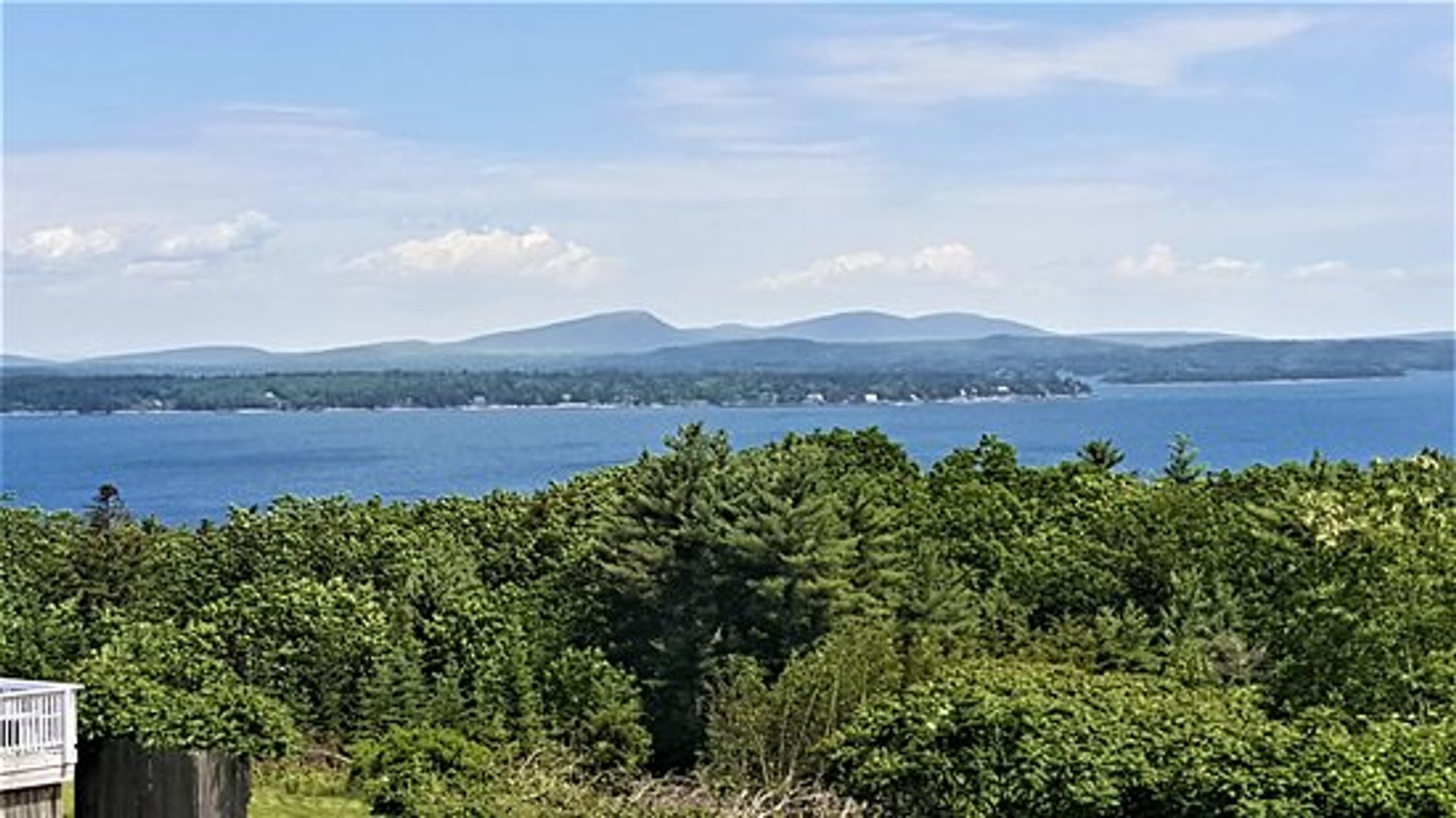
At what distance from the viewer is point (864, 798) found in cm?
Result: 1786

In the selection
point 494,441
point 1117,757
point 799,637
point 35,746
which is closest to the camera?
point 35,746

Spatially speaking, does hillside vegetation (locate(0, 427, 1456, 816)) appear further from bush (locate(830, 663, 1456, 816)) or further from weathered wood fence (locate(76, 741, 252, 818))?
weathered wood fence (locate(76, 741, 252, 818))

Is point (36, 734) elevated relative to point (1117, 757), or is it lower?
elevated

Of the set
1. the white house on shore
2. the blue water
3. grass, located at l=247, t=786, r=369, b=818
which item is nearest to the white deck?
the white house on shore

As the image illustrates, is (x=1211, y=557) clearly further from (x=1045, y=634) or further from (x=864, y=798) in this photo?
(x=864, y=798)

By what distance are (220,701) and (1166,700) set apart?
8495mm

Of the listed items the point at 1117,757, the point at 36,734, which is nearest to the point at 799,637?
the point at 1117,757

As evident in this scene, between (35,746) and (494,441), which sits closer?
(35,746)

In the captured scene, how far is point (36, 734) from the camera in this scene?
505 inches

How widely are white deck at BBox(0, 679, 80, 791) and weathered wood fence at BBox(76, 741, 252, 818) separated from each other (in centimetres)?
46

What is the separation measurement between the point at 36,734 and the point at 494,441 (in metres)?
136

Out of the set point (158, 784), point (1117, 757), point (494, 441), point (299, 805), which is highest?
point (158, 784)

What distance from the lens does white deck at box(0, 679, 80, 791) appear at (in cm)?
1264

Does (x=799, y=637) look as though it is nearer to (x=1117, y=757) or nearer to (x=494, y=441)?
(x=1117, y=757)
